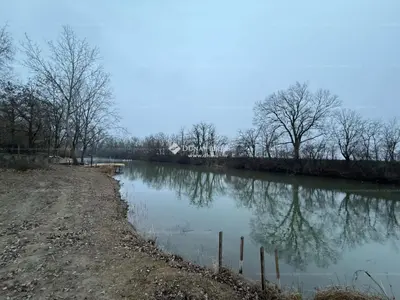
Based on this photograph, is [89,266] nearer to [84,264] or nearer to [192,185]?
[84,264]

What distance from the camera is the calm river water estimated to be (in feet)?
22.2

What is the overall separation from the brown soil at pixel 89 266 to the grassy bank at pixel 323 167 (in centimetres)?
2562

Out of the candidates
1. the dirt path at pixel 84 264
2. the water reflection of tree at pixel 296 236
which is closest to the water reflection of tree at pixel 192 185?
the water reflection of tree at pixel 296 236

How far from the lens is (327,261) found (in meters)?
7.48

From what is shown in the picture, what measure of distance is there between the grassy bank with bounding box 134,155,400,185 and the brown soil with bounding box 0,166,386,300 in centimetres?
2562

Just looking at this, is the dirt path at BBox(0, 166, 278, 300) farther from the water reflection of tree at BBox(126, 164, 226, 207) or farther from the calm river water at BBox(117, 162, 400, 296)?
the water reflection of tree at BBox(126, 164, 226, 207)

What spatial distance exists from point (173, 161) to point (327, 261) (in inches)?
2079

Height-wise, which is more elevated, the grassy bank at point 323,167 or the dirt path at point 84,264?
the grassy bank at point 323,167

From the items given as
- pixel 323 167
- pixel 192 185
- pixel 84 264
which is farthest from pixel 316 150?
A: pixel 84 264

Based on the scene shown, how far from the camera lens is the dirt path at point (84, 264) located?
163 inches

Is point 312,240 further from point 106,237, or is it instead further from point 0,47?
point 0,47

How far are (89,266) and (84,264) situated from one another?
0.14 metres

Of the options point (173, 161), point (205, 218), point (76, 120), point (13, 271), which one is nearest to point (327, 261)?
point (205, 218)

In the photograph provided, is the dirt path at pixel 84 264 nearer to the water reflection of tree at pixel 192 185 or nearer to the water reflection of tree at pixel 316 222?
the water reflection of tree at pixel 316 222
